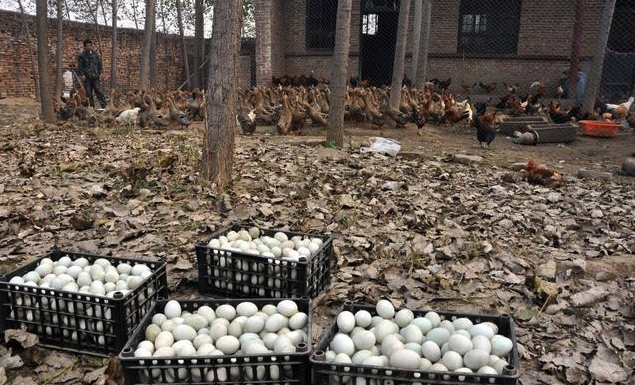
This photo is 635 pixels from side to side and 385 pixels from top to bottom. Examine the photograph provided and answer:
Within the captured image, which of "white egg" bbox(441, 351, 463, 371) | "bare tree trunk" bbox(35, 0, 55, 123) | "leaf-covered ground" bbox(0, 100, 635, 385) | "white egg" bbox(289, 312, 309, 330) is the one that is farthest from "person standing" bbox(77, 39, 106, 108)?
"white egg" bbox(441, 351, 463, 371)

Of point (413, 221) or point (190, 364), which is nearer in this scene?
point (190, 364)

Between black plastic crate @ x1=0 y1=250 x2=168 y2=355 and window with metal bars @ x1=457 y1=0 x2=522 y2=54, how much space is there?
18.4 metres

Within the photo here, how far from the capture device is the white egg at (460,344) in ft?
6.53

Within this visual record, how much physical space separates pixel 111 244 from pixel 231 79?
Result: 2164 millimetres

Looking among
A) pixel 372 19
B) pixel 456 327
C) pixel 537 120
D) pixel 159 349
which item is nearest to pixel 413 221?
pixel 456 327

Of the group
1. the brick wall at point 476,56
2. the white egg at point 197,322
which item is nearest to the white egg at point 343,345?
the white egg at point 197,322

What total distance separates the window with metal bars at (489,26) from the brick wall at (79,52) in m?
8.98

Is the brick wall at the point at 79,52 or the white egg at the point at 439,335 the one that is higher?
the brick wall at the point at 79,52

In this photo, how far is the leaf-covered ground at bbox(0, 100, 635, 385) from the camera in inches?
107

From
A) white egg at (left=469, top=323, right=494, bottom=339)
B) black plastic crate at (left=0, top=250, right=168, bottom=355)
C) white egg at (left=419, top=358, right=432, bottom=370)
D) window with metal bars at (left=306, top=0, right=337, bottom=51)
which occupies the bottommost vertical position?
black plastic crate at (left=0, top=250, right=168, bottom=355)

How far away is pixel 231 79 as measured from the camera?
5062mm

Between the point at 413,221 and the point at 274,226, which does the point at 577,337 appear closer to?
the point at 413,221

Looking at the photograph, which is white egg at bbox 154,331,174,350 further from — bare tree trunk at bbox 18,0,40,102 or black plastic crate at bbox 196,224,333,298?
bare tree trunk at bbox 18,0,40,102

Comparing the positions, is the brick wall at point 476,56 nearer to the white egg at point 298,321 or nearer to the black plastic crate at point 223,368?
the white egg at point 298,321
